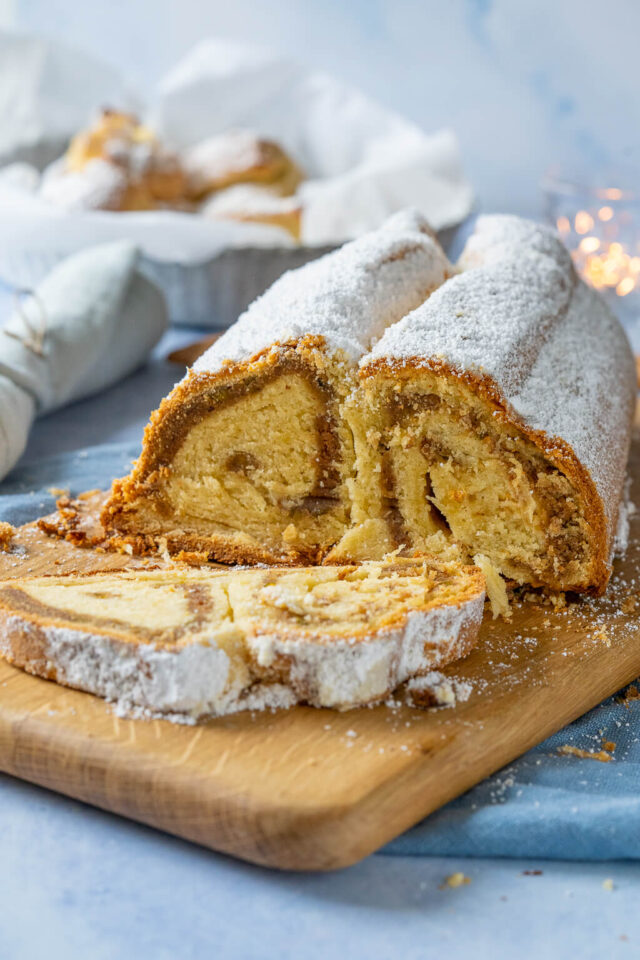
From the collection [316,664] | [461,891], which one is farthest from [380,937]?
[316,664]

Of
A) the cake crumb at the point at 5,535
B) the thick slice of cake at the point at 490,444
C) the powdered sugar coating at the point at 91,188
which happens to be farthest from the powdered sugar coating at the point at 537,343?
the powdered sugar coating at the point at 91,188

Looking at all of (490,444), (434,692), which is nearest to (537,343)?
(490,444)

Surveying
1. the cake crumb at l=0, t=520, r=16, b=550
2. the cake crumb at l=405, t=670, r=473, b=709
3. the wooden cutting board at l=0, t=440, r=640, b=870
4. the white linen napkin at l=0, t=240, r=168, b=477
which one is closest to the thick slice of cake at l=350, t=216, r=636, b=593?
the wooden cutting board at l=0, t=440, r=640, b=870

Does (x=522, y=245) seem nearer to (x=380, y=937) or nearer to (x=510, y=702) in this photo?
(x=510, y=702)

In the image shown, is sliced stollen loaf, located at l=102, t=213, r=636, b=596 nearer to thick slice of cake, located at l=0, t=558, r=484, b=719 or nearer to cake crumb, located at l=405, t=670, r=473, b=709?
thick slice of cake, located at l=0, t=558, r=484, b=719

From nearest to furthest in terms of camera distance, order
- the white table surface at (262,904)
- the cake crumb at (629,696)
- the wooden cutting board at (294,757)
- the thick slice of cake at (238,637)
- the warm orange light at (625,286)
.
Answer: the white table surface at (262,904) < the wooden cutting board at (294,757) < the thick slice of cake at (238,637) < the cake crumb at (629,696) < the warm orange light at (625,286)

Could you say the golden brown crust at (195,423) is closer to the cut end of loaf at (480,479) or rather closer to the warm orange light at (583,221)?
the cut end of loaf at (480,479)
